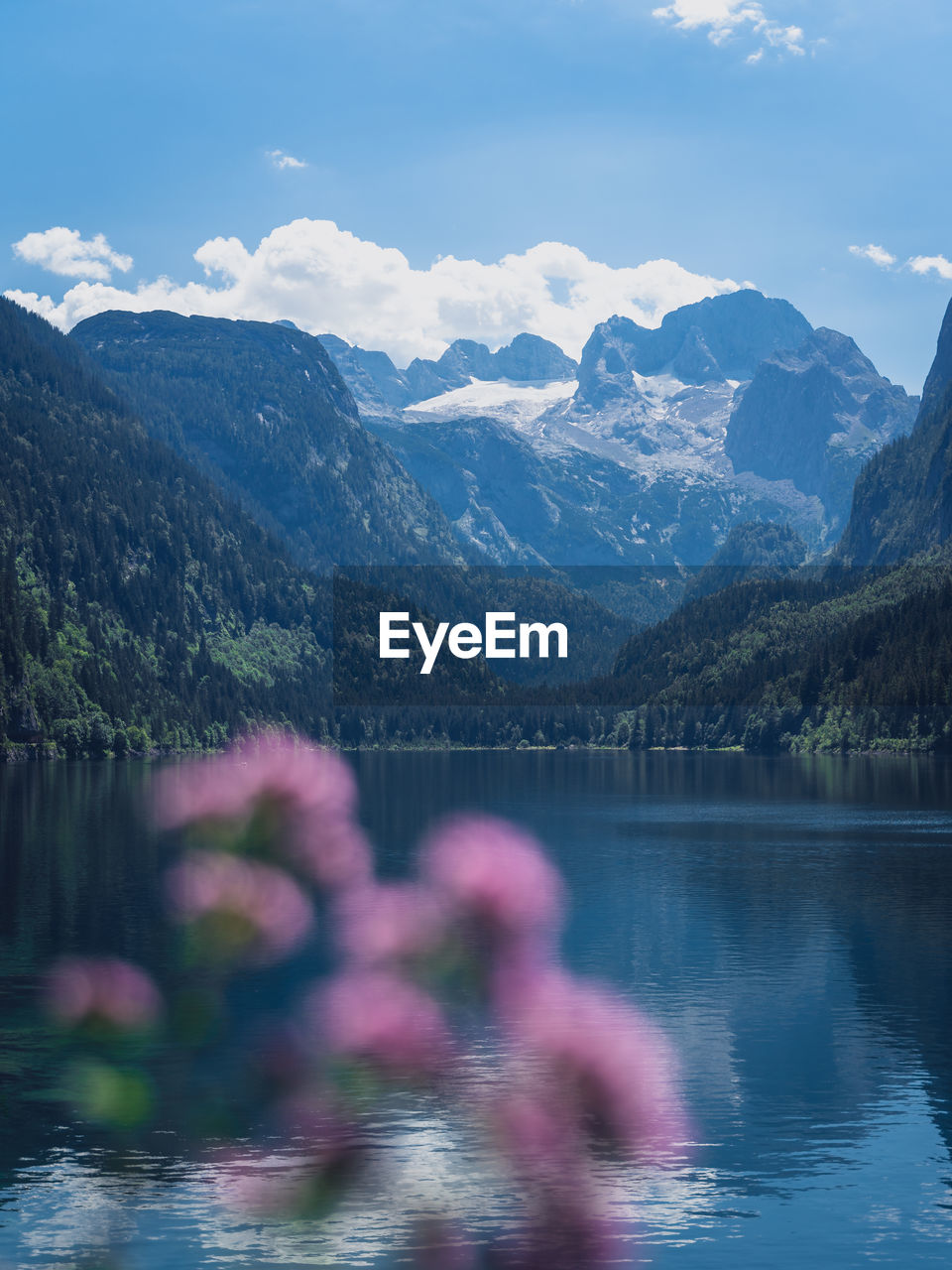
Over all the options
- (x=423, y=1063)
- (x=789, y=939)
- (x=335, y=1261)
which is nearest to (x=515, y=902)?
(x=789, y=939)

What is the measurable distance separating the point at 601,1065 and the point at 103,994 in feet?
95.7

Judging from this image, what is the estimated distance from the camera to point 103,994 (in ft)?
269

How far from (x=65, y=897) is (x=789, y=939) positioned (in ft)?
178

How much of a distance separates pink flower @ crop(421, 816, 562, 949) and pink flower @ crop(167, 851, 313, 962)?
1311 centimetres

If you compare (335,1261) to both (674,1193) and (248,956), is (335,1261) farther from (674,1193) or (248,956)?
(248,956)

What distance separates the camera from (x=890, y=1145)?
55062 mm

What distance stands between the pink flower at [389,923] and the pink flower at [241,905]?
335 cm

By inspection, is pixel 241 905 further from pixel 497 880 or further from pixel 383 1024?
pixel 383 1024

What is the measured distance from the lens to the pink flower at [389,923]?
9881 cm

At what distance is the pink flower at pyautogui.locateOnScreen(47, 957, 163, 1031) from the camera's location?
250 feet

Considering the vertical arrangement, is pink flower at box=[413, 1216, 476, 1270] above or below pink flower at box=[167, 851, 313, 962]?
below

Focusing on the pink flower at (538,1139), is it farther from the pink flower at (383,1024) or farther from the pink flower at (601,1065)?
the pink flower at (383,1024)

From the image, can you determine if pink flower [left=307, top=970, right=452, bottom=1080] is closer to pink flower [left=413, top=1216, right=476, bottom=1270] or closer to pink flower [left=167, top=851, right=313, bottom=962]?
pink flower [left=167, top=851, right=313, bottom=962]

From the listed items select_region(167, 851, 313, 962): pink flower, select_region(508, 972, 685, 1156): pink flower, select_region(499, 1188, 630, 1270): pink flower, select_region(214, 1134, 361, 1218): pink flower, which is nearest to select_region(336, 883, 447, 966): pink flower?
select_region(167, 851, 313, 962): pink flower
